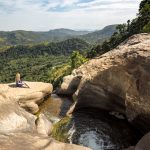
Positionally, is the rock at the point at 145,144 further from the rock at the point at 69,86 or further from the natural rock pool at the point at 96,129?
the rock at the point at 69,86

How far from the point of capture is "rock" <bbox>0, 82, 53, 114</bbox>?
32.1m

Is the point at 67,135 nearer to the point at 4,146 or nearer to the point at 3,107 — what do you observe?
the point at 3,107

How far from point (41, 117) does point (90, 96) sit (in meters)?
6.08

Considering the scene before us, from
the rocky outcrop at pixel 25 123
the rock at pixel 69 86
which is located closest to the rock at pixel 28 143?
the rocky outcrop at pixel 25 123

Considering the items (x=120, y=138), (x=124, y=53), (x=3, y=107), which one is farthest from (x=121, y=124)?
(x=3, y=107)

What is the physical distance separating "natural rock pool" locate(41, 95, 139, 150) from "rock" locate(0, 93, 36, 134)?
4.35 m

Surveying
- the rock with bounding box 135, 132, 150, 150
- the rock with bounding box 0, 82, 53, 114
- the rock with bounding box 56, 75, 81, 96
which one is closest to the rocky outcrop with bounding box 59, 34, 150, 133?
the rock with bounding box 135, 132, 150, 150

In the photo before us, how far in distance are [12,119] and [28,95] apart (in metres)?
9.96

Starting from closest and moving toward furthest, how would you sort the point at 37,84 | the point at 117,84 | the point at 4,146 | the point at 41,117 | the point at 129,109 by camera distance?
the point at 4,146 → the point at 129,109 → the point at 117,84 → the point at 41,117 → the point at 37,84

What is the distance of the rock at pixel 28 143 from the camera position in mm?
16641

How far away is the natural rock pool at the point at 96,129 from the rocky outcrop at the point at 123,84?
1.16 meters

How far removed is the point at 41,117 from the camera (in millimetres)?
30000

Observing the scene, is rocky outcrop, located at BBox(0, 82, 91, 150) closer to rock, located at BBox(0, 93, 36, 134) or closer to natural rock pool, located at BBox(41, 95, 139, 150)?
rock, located at BBox(0, 93, 36, 134)

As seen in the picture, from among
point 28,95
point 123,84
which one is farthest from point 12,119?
point 123,84
